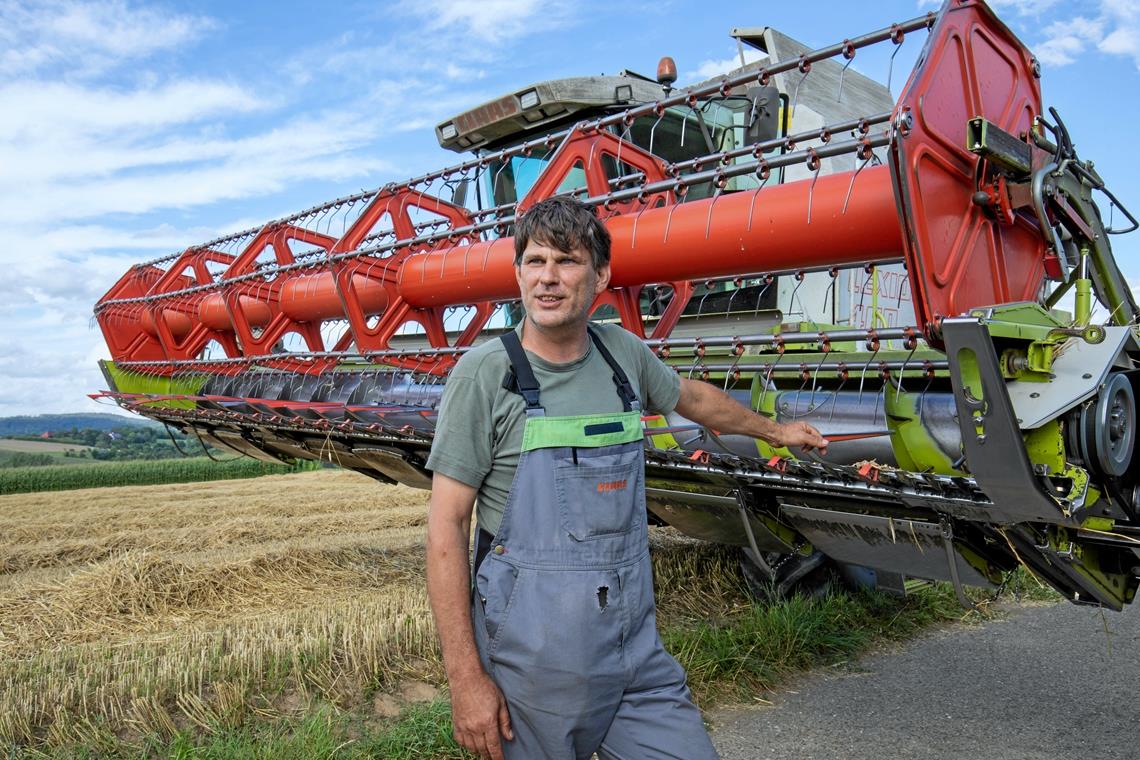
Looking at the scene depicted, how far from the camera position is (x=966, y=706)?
391 cm

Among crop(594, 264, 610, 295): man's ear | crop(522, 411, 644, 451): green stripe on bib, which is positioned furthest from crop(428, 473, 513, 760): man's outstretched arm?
crop(594, 264, 610, 295): man's ear

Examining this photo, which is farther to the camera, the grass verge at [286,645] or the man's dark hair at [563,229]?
the grass verge at [286,645]

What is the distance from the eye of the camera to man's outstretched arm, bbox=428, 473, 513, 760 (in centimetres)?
171

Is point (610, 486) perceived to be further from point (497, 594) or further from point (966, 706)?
point (966, 706)

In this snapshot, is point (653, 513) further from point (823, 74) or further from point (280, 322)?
point (823, 74)

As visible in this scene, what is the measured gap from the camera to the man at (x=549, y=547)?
1.73 meters

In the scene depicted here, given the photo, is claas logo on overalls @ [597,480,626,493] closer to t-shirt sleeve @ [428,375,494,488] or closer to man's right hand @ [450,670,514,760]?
t-shirt sleeve @ [428,375,494,488]

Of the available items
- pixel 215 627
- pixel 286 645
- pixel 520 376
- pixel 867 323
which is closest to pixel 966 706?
pixel 867 323

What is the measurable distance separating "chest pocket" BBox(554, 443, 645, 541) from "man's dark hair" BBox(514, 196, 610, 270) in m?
0.37

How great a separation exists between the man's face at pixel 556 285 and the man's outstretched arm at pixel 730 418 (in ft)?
1.55

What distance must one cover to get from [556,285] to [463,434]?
1.07 ft

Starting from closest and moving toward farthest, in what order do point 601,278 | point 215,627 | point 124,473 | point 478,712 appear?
point 478,712, point 601,278, point 215,627, point 124,473

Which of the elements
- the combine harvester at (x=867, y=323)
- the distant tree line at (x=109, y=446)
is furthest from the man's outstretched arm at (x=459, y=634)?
the distant tree line at (x=109, y=446)

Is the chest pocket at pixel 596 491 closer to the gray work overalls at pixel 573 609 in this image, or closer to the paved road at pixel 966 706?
the gray work overalls at pixel 573 609
